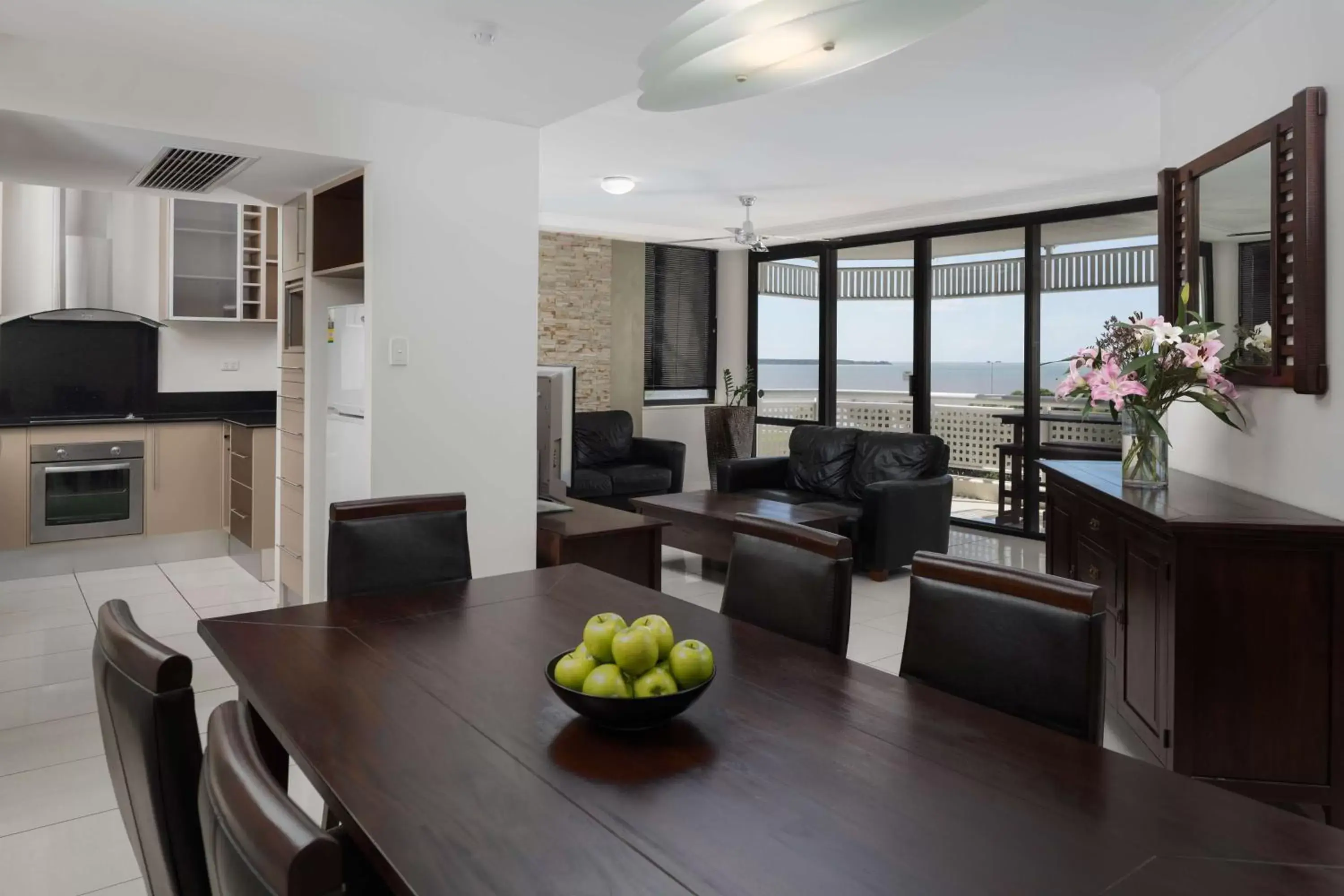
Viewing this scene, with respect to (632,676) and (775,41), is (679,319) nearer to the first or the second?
(775,41)

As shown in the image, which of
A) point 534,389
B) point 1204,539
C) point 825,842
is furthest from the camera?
point 534,389

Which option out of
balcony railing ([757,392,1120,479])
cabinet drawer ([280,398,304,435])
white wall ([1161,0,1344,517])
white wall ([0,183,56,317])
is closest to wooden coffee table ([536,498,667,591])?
cabinet drawer ([280,398,304,435])

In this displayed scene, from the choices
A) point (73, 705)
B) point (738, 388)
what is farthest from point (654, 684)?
point (738, 388)

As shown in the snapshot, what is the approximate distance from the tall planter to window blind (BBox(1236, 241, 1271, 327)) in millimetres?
5761

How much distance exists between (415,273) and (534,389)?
2.50 ft

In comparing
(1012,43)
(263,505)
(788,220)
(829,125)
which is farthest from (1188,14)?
(263,505)

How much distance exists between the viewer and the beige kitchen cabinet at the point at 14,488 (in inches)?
219

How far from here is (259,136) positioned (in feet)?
12.0

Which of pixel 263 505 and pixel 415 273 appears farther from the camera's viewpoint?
pixel 263 505

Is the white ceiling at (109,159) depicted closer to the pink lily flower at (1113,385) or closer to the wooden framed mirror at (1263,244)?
the pink lily flower at (1113,385)

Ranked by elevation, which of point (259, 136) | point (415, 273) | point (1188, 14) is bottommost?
point (415, 273)

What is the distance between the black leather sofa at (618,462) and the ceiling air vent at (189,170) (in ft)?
12.0

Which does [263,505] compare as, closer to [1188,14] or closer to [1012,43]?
[1012,43]

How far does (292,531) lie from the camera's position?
4754 millimetres
